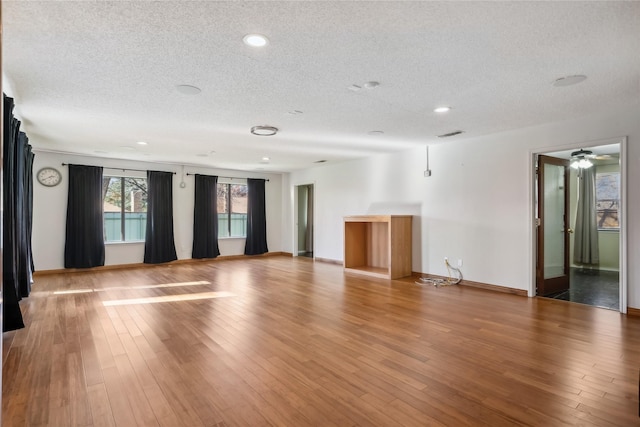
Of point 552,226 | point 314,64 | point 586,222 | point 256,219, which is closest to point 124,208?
point 256,219

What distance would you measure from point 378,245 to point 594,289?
3.54 metres

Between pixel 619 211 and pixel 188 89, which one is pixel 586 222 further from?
pixel 188 89

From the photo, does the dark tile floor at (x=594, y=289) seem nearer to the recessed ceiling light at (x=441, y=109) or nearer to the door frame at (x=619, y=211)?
the door frame at (x=619, y=211)

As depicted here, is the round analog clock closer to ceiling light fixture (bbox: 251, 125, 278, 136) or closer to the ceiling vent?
ceiling light fixture (bbox: 251, 125, 278, 136)

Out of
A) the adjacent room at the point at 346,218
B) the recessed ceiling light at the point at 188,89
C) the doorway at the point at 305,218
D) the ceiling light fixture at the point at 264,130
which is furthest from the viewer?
the doorway at the point at 305,218

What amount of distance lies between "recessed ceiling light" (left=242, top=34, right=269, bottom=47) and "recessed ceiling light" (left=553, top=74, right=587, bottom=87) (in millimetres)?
2644

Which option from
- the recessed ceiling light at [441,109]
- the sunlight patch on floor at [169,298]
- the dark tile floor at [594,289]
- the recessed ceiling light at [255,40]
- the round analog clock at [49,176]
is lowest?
the dark tile floor at [594,289]

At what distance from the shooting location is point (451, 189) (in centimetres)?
588

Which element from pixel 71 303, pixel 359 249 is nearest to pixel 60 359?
pixel 71 303

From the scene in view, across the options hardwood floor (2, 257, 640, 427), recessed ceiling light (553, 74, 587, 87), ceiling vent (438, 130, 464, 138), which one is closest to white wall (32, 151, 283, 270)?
hardwood floor (2, 257, 640, 427)

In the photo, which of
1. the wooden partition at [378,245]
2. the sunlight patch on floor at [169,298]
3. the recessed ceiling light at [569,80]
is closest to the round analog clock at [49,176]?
the sunlight patch on floor at [169,298]

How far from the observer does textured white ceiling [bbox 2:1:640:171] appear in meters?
2.15

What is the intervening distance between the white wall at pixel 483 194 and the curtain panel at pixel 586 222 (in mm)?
3584

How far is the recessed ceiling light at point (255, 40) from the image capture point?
2.40m
